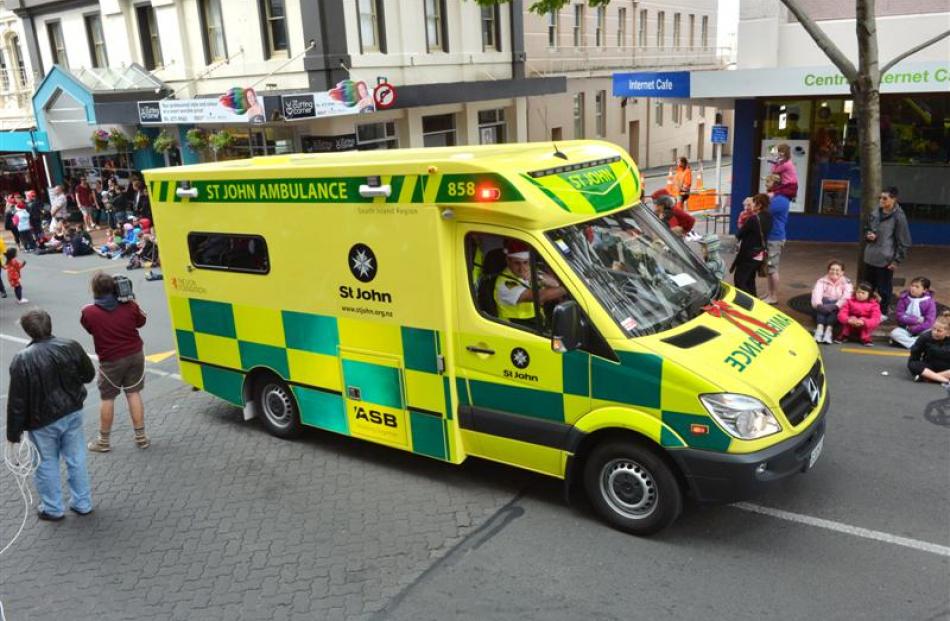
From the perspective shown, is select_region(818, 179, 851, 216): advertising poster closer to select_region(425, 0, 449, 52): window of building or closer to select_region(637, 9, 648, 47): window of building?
select_region(425, 0, 449, 52): window of building

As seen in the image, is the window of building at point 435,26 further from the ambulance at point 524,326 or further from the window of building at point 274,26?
the ambulance at point 524,326

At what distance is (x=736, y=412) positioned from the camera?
4918 mm

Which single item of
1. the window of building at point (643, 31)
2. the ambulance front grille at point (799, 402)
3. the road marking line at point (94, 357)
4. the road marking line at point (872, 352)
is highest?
the window of building at point (643, 31)

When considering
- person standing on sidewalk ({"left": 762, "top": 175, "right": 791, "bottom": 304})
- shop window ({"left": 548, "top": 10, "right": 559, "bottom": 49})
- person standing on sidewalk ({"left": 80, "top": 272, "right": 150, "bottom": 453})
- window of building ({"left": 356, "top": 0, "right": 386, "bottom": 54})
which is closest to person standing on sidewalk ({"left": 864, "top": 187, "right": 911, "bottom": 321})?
person standing on sidewalk ({"left": 762, "top": 175, "right": 791, "bottom": 304})

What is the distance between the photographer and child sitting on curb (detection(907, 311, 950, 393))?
25.7 ft

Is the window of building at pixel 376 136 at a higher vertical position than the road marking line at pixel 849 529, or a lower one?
higher

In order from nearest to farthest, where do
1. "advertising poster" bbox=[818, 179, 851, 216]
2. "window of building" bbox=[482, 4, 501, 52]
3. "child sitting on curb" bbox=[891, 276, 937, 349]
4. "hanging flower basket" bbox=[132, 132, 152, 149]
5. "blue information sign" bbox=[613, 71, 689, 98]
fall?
"child sitting on curb" bbox=[891, 276, 937, 349]
"blue information sign" bbox=[613, 71, 689, 98]
"advertising poster" bbox=[818, 179, 851, 216]
"hanging flower basket" bbox=[132, 132, 152, 149]
"window of building" bbox=[482, 4, 501, 52]

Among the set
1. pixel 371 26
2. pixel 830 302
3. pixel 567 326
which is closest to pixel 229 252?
pixel 567 326

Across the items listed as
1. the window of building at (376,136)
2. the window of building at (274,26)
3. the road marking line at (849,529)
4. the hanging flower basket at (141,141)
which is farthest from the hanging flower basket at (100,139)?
the road marking line at (849,529)

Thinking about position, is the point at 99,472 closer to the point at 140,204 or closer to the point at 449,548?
the point at 449,548

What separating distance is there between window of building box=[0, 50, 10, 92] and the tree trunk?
1179 inches

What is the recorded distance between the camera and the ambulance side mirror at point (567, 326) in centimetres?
504

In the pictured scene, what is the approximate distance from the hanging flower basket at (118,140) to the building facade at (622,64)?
13.2 meters

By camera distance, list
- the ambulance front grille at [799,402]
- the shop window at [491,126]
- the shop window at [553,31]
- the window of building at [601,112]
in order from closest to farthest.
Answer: the ambulance front grille at [799,402] → the shop window at [491,126] → the shop window at [553,31] → the window of building at [601,112]
